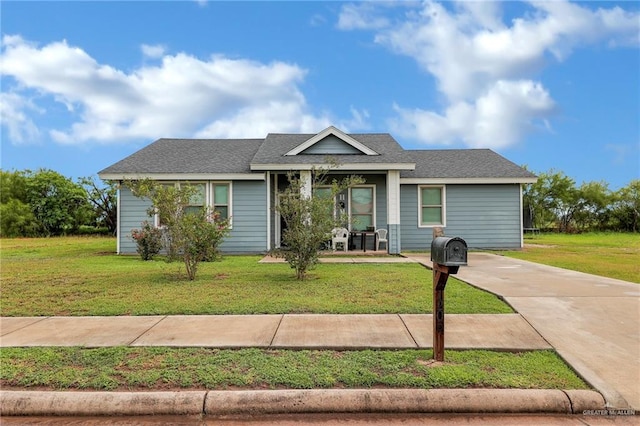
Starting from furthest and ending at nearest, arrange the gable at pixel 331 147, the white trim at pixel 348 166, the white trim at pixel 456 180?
the white trim at pixel 456 180 < the gable at pixel 331 147 < the white trim at pixel 348 166

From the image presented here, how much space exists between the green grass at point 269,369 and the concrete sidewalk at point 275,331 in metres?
0.20

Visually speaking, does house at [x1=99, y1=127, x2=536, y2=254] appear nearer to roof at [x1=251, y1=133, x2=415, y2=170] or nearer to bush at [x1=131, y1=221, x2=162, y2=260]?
roof at [x1=251, y1=133, x2=415, y2=170]

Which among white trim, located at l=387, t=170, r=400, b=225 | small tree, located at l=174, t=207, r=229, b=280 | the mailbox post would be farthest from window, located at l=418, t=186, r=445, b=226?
the mailbox post

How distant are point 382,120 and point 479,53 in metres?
8.95

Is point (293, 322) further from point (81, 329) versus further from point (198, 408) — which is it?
point (81, 329)

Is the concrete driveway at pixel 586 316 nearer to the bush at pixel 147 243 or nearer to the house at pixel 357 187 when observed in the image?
the house at pixel 357 187

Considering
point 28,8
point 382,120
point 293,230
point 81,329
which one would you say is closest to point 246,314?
point 81,329

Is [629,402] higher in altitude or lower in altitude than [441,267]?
lower

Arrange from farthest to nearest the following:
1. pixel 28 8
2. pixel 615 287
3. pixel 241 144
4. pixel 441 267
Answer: pixel 241 144 → pixel 28 8 → pixel 615 287 → pixel 441 267

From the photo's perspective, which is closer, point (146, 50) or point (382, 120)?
point (146, 50)

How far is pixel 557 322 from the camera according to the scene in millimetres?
5039

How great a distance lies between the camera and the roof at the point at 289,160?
13.9 meters

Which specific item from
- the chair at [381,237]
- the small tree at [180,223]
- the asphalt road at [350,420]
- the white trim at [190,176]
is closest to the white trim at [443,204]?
the chair at [381,237]

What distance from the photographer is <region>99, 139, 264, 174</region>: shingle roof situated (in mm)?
14250
